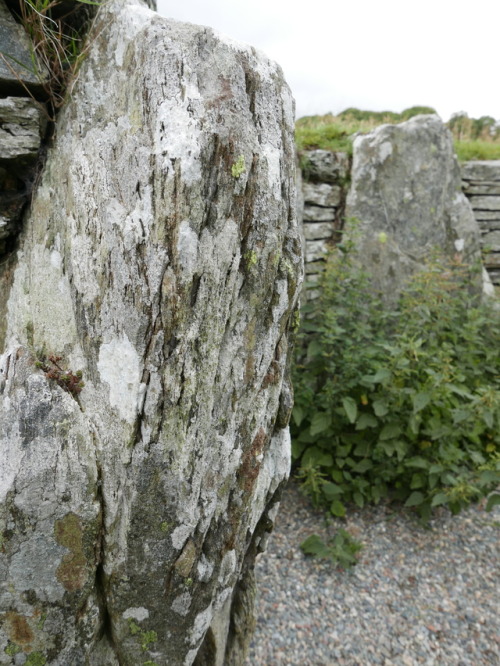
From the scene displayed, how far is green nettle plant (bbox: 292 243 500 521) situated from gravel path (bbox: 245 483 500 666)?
246 millimetres

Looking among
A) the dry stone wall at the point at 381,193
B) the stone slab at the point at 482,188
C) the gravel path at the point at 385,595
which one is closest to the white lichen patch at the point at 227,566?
the gravel path at the point at 385,595

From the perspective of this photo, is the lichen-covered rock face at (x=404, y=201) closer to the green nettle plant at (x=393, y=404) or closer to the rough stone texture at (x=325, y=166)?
the rough stone texture at (x=325, y=166)

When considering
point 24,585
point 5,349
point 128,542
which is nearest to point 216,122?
point 5,349

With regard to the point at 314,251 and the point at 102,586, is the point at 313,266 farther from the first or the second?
the point at 102,586

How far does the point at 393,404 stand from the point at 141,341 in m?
2.79

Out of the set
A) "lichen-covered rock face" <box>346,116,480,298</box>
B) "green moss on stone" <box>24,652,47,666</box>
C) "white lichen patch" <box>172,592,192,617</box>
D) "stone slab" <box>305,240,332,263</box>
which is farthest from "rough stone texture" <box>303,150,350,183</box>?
"green moss on stone" <box>24,652,47,666</box>

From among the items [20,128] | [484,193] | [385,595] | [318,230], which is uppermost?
[20,128]

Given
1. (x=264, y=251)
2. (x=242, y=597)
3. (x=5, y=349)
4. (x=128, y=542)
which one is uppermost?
(x=264, y=251)

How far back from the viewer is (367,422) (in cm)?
418

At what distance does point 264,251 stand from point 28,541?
1.48m

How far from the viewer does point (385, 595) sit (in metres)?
3.71

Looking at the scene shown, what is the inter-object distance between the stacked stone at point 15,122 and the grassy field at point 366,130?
372 centimetres

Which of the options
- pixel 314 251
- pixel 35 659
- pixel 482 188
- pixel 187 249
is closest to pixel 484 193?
pixel 482 188

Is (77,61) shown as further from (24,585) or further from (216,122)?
(24,585)
